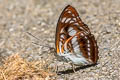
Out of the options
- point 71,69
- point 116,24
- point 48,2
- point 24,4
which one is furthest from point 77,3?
point 71,69

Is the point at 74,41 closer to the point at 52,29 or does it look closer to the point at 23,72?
the point at 23,72

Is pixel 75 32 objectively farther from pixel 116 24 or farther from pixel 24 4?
pixel 24 4

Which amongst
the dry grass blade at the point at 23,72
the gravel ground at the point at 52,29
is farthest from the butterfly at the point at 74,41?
the dry grass blade at the point at 23,72

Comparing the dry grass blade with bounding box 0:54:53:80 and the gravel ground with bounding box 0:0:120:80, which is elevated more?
the gravel ground with bounding box 0:0:120:80

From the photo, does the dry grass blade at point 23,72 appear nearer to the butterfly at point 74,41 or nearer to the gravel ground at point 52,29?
the gravel ground at point 52,29

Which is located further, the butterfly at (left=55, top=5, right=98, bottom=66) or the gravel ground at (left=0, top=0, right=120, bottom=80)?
the gravel ground at (left=0, top=0, right=120, bottom=80)

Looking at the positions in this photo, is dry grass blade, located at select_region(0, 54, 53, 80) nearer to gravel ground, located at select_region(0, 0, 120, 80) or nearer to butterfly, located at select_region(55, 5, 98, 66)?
gravel ground, located at select_region(0, 0, 120, 80)

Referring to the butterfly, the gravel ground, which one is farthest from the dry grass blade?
the butterfly
